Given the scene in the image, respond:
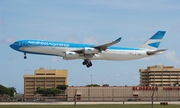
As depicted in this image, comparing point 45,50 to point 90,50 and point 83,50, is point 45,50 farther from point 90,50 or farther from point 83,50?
point 90,50

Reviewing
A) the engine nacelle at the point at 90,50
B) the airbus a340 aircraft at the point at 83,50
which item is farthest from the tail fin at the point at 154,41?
the engine nacelle at the point at 90,50

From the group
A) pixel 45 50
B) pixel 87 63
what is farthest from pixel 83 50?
pixel 45 50

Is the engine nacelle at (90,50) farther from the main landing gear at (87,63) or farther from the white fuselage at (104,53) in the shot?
the main landing gear at (87,63)

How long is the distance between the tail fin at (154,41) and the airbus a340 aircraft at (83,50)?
3267 millimetres

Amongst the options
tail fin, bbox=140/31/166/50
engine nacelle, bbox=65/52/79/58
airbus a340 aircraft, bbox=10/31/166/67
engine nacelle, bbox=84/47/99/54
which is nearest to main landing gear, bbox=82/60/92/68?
airbus a340 aircraft, bbox=10/31/166/67

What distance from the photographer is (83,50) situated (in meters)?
82.7

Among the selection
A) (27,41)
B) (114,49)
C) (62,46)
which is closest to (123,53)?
(114,49)

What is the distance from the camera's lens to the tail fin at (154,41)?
315 feet

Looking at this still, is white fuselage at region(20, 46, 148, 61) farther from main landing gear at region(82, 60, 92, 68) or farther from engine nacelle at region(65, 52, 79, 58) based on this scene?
main landing gear at region(82, 60, 92, 68)

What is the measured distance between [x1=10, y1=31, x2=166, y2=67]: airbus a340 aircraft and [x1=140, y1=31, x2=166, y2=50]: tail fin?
10.7ft

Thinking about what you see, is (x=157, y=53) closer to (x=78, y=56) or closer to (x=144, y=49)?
(x=144, y=49)

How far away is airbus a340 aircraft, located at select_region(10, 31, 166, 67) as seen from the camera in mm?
79375

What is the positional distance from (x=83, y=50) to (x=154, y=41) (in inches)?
836

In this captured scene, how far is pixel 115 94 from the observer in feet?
395
